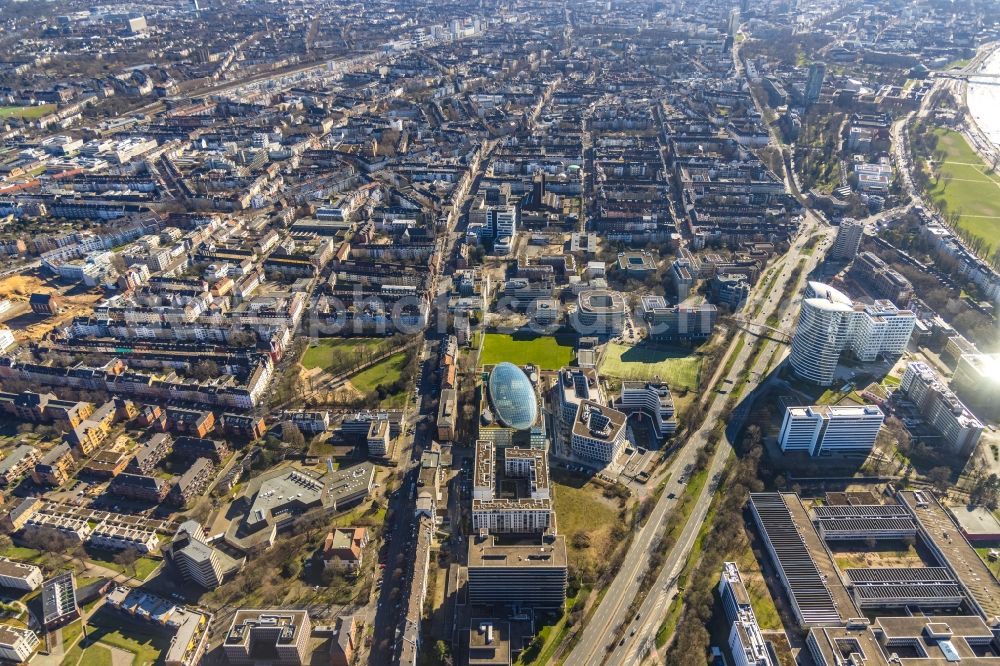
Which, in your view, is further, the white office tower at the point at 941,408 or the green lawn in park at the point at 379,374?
the green lawn in park at the point at 379,374

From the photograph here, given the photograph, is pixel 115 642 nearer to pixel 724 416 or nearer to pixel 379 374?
pixel 379 374

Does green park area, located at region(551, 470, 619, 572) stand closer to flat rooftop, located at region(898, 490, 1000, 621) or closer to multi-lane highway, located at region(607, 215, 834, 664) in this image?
multi-lane highway, located at region(607, 215, 834, 664)

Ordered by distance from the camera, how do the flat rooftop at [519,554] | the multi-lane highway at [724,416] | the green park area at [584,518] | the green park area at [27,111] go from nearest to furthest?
1. the flat rooftop at [519,554]
2. the multi-lane highway at [724,416]
3. the green park area at [584,518]
4. the green park area at [27,111]

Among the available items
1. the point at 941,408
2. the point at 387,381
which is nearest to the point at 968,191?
the point at 941,408

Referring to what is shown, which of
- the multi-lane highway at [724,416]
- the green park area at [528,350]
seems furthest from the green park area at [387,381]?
the multi-lane highway at [724,416]

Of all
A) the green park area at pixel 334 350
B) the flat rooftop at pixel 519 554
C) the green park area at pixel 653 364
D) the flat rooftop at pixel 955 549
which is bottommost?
the green park area at pixel 334 350

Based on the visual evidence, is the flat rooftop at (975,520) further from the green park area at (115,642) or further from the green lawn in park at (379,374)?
the green park area at (115,642)

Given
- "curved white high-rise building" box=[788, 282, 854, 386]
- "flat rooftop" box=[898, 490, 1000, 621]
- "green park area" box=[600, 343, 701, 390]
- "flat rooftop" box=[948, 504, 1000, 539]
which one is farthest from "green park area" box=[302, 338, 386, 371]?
"flat rooftop" box=[948, 504, 1000, 539]

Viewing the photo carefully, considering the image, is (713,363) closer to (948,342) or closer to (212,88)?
(948,342)
